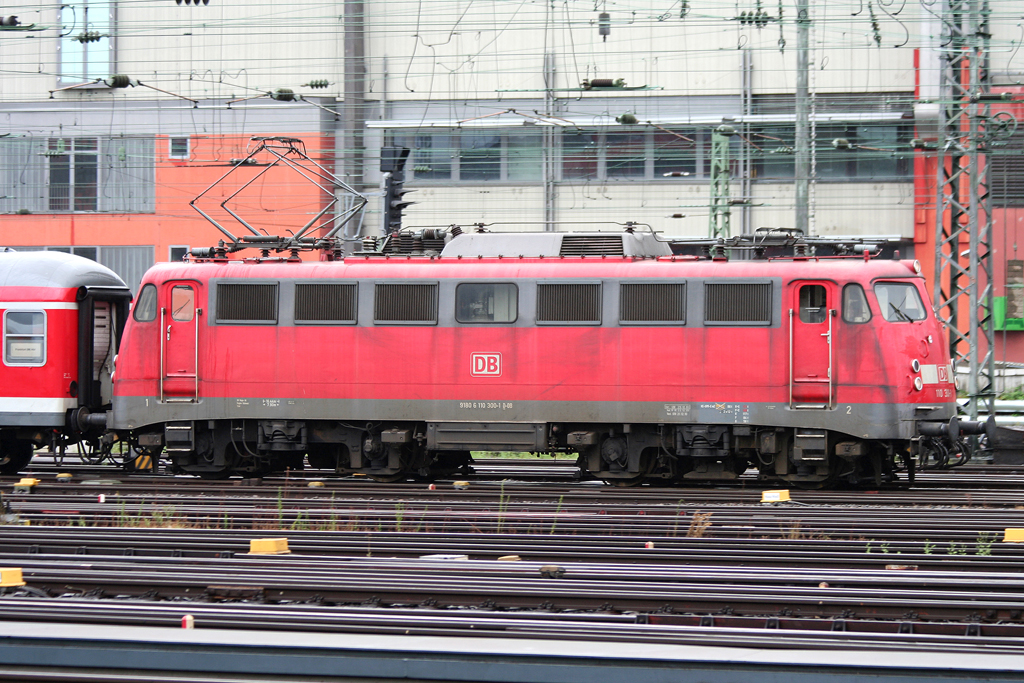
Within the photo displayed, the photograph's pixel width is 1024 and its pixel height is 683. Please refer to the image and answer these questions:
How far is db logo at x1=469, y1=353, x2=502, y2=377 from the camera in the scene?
15680mm

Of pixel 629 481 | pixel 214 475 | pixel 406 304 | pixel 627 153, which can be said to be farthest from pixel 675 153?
pixel 214 475

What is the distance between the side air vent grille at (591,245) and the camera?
1597cm

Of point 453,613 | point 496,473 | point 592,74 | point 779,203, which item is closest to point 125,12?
point 592,74

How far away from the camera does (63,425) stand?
57.1 ft

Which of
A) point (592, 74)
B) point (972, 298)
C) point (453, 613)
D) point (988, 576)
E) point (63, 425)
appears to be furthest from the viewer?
point (592, 74)

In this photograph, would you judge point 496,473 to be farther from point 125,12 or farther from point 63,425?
point 125,12

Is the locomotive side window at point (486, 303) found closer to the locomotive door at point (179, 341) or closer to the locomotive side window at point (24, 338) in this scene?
the locomotive door at point (179, 341)

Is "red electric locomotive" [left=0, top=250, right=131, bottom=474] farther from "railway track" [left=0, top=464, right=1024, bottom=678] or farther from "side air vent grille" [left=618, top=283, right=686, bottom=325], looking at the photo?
"side air vent grille" [left=618, top=283, right=686, bottom=325]

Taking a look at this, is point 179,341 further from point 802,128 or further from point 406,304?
point 802,128

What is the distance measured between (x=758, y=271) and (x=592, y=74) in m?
22.2

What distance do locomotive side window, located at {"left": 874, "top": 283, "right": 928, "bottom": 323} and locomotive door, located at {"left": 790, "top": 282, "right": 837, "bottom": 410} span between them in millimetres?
655

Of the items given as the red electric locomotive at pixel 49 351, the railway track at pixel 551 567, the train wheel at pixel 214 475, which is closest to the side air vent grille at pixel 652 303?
the railway track at pixel 551 567

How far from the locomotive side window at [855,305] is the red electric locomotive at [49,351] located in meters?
11.8

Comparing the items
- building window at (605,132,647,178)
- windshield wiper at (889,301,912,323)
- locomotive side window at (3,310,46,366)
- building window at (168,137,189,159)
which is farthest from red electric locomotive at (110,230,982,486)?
building window at (168,137,189,159)
